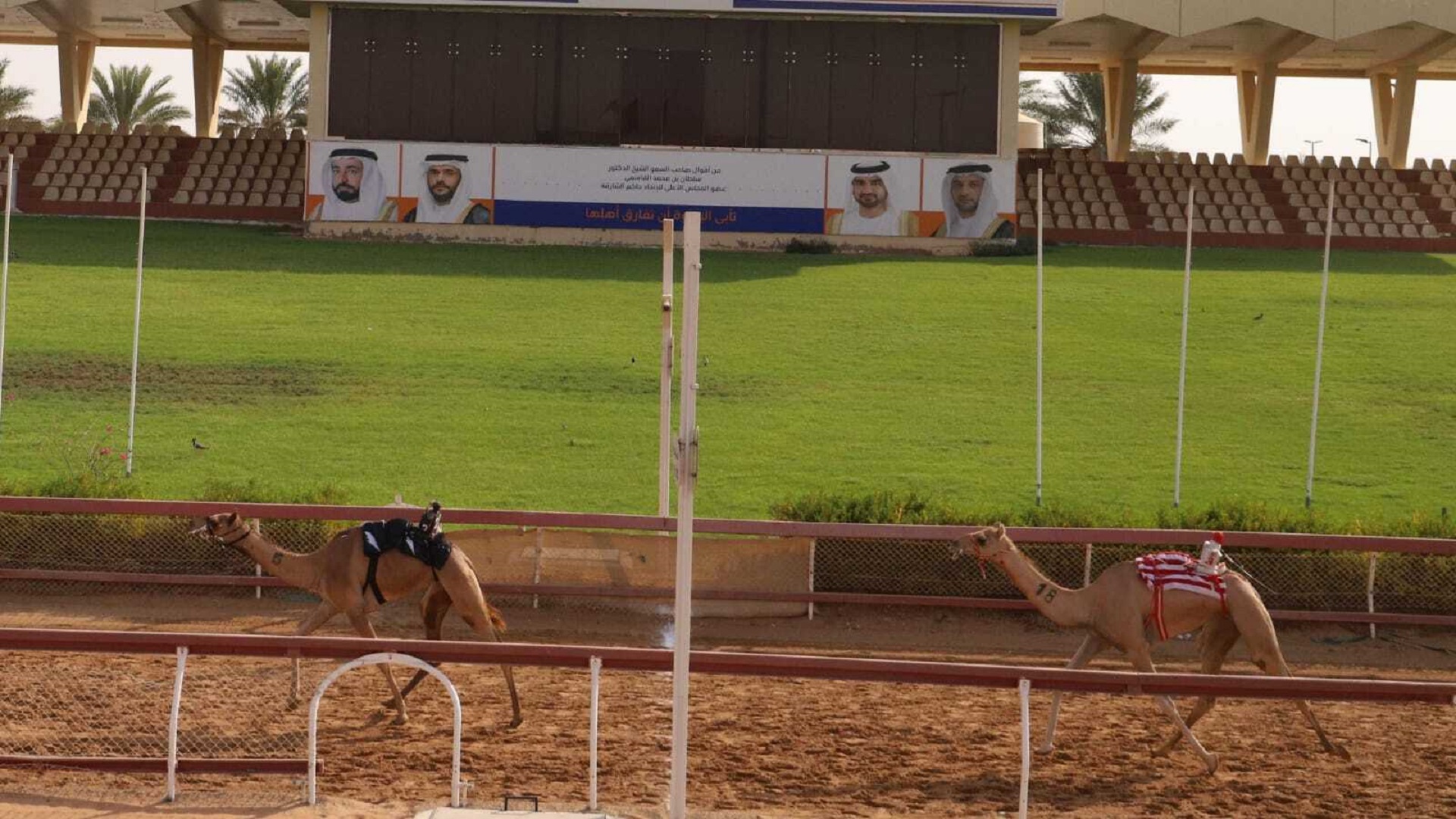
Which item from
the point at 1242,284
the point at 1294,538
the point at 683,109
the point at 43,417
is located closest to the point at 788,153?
the point at 683,109

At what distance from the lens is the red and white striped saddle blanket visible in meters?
10.6

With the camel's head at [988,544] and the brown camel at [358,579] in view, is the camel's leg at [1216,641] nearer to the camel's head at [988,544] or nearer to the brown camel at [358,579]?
the camel's head at [988,544]

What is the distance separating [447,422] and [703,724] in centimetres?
1107

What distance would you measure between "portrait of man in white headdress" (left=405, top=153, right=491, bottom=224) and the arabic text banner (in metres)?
0.61

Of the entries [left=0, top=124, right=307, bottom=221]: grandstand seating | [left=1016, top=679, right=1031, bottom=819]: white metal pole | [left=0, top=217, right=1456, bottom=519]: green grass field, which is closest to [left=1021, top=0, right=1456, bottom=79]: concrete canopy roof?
[left=0, top=217, right=1456, bottom=519]: green grass field

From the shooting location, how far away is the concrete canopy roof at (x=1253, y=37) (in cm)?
3866

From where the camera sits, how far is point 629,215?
1414 inches

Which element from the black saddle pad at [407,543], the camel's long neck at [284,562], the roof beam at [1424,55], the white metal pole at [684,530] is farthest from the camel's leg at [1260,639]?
the roof beam at [1424,55]

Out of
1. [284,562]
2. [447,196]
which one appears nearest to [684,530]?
[284,562]

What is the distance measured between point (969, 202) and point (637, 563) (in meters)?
22.7

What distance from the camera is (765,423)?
21.7 metres

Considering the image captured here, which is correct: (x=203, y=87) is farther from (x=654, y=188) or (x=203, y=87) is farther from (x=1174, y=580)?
(x=1174, y=580)

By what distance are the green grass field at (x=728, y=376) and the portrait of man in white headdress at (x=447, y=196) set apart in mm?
1191

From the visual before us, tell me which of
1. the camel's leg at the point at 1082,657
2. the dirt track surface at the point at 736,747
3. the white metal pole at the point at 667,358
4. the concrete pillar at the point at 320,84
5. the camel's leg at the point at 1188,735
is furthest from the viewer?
the concrete pillar at the point at 320,84
